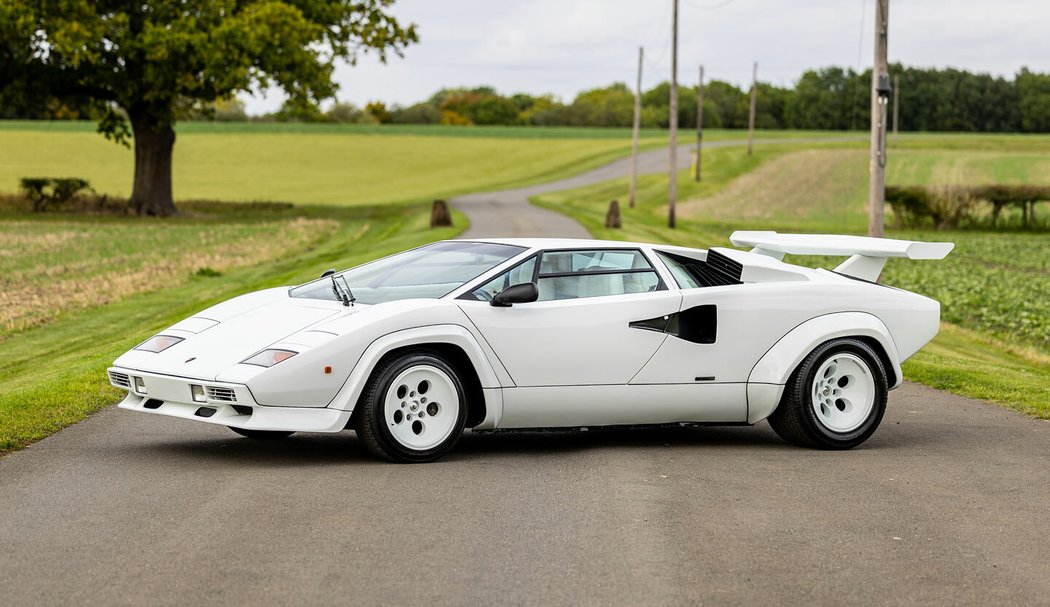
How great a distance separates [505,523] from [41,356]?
392 inches

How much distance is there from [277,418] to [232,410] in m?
0.27

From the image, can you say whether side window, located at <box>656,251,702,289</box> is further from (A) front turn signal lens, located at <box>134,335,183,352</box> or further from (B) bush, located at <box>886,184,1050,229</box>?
(B) bush, located at <box>886,184,1050,229</box>

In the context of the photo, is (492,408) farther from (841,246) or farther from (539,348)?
(841,246)

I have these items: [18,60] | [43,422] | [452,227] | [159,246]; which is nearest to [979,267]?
[452,227]

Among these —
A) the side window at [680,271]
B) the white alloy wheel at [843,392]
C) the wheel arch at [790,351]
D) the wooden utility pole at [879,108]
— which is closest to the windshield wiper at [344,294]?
the side window at [680,271]

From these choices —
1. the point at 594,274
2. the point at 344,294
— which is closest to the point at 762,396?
the point at 594,274

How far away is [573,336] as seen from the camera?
874 cm

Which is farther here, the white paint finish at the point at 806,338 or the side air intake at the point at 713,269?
the side air intake at the point at 713,269

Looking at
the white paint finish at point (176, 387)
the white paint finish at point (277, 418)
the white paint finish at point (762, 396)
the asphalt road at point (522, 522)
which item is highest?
the white paint finish at point (176, 387)

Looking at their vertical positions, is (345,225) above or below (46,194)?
below

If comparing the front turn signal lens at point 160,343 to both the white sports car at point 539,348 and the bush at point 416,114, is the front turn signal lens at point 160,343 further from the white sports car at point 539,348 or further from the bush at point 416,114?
the bush at point 416,114

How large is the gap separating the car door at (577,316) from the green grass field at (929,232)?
403 centimetres

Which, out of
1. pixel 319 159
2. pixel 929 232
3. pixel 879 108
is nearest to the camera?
pixel 879 108

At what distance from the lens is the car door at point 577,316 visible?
8.59 m
